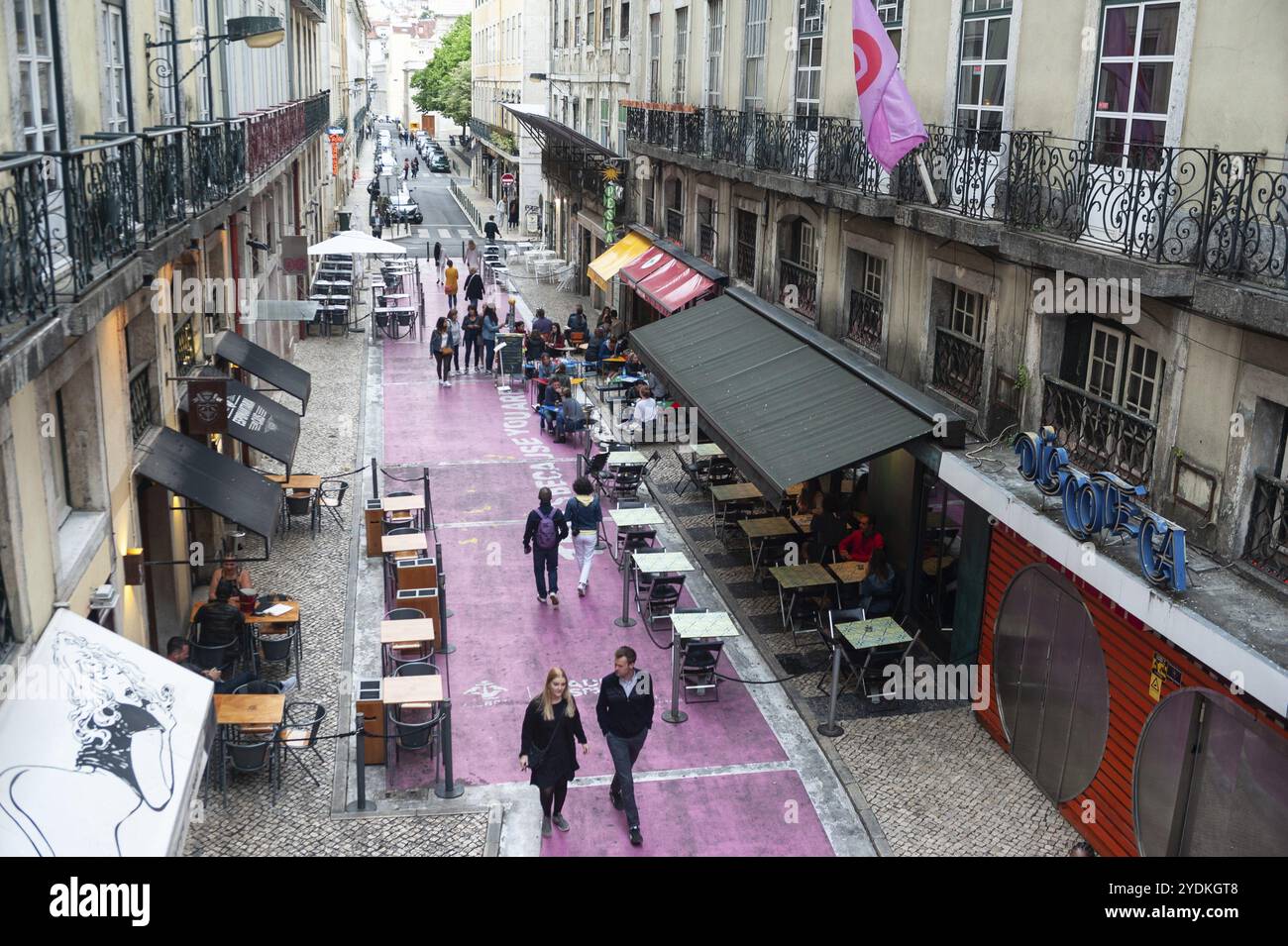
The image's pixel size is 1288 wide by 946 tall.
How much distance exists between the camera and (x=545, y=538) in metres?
14.5

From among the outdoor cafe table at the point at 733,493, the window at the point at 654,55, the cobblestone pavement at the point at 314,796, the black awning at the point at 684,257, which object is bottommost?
the cobblestone pavement at the point at 314,796

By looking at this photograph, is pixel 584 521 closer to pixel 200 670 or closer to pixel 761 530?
pixel 761 530

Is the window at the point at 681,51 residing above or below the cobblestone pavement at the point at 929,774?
above

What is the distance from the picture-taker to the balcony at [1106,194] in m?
8.27

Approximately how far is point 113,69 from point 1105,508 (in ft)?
32.6

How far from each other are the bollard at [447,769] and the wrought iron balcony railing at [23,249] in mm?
4916

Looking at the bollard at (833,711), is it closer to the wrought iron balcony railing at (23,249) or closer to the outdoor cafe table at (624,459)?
the outdoor cafe table at (624,459)

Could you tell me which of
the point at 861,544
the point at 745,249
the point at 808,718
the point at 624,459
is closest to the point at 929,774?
the point at 808,718

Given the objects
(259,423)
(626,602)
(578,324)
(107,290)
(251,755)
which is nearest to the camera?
(107,290)

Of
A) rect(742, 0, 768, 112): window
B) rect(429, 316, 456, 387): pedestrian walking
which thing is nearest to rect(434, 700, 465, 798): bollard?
rect(742, 0, 768, 112): window

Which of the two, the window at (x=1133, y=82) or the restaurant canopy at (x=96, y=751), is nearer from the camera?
the restaurant canopy at (x=96, y=751)

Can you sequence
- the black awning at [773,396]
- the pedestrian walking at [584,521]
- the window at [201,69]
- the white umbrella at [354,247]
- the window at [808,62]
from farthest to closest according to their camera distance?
the white umbrella at [354,247] < the window at [808,62] < the window at [201,69] < the pedestrian walking at [584,521] < the black awning at [773,396]

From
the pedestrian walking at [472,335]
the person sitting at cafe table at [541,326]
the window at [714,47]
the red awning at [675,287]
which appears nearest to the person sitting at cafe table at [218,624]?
the red awning at [675,287]

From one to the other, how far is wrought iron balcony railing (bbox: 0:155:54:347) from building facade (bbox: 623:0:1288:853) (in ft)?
25.4
